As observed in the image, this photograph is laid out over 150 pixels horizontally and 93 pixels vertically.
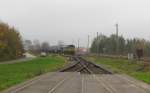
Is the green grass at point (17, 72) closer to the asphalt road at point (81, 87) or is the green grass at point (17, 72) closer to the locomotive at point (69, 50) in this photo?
the asphalt road at point (81, 87)

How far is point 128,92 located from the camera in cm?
2128

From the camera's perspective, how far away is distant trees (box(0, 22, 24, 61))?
3458 inches

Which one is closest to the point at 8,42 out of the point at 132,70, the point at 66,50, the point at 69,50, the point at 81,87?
the point at 69,50

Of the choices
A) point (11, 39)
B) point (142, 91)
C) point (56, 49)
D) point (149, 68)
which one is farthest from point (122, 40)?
point (142, 91)

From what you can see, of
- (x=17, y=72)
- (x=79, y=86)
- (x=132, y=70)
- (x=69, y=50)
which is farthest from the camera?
(x=69, y=50)

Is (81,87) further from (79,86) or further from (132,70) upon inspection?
(132,70)

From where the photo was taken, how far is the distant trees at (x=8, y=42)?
87.8 meters

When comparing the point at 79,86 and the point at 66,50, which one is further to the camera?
the point at 66,50

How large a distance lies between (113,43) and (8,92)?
136811mm

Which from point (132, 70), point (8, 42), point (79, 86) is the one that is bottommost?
point (79, 86)

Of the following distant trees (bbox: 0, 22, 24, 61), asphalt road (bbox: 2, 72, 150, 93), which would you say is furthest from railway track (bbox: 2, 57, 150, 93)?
distant trees (bbox: 0, 22, 24, 61)

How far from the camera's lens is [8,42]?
93.0m

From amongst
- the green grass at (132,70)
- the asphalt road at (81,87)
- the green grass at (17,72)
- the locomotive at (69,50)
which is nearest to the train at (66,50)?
the locomotive at (69,50)

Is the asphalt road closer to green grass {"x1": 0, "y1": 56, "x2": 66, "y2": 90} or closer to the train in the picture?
green grass {"x1": 0, "y1": 56, "x2": 66, "y2": 90}
